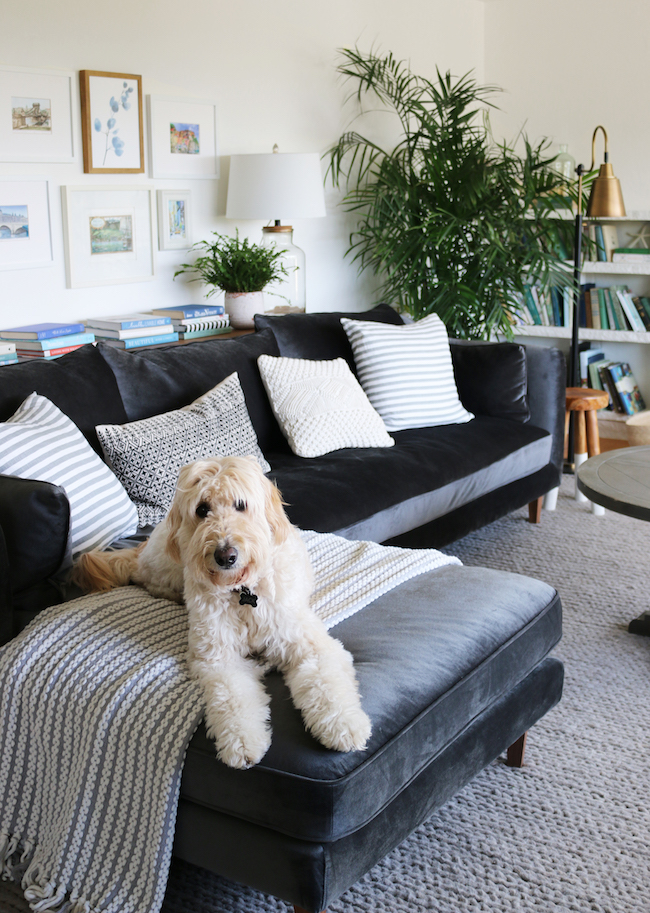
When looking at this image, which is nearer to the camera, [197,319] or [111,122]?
[111,122]

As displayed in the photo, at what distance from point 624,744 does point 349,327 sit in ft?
6.17

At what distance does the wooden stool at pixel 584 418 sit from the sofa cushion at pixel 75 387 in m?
2.26

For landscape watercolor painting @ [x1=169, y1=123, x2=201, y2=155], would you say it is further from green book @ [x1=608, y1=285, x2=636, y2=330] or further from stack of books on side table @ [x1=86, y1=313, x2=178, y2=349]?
green book @ [x1=608, y1=285, x2=636, y2=330]

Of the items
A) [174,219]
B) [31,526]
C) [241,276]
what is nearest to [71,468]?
[31,526]

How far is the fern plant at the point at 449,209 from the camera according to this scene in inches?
165

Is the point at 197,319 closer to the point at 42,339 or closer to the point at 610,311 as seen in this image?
the point at 42,339

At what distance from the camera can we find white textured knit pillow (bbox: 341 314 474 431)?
3383 mm

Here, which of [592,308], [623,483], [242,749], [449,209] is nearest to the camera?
[242,749]

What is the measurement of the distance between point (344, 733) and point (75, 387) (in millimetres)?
1441

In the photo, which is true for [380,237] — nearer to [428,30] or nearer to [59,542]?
[428,30]

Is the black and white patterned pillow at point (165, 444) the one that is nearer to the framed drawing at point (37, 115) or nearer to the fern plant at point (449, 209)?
the framed drawing at point (37, 115)

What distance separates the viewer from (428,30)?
4980mm

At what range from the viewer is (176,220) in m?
3.77

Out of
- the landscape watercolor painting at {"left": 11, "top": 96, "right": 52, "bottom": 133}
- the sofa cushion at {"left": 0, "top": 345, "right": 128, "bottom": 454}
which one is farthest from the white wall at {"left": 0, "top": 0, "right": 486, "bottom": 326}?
the sofa cushion at {"left": 0, "top": 345, "right": 128, "bottom": 454}
